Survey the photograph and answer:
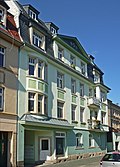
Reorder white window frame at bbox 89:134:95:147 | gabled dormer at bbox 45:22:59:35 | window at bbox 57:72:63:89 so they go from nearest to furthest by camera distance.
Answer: window at bbox 57:72:63:89 → gabled dormer at bbox 45:22:59:35 → white window frame at bbox 89:134:95:147

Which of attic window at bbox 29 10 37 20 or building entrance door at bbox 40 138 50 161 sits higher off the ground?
attic window at bbox 29 10 37 20

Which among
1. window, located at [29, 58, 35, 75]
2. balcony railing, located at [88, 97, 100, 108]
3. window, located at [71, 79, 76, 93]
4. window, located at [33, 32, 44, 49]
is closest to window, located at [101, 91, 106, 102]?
balcony railing, located at [88, 97, 100, 108]

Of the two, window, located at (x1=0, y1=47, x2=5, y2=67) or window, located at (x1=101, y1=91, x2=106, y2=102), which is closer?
window, located at (x1=0, y1=47, x2=5, y2=67)

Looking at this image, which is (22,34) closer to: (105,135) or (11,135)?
(11,135)

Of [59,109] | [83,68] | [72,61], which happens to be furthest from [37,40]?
[83,68]

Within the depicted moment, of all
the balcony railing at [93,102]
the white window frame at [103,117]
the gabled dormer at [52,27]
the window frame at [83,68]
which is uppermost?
the gabled dormer at [52,27]

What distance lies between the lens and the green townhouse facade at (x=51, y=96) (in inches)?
919

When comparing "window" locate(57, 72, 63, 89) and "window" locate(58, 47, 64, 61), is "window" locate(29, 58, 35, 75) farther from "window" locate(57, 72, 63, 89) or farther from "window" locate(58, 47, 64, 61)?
"window" locate(58, 47, 64, 61)

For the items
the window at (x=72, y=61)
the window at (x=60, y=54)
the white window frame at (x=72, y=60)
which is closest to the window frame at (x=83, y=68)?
the white window frame at (x=72, y=60)

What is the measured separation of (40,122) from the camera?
23203 millimetres

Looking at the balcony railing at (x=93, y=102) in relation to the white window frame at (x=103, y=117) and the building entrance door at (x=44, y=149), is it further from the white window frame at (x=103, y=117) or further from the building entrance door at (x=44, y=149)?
the building entrance door at (x=44, y=149)

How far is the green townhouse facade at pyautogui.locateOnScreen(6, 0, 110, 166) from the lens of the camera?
23348mm

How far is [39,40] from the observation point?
26.3 metres

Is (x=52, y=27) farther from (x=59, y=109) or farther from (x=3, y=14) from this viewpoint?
(x=3, y=14)
